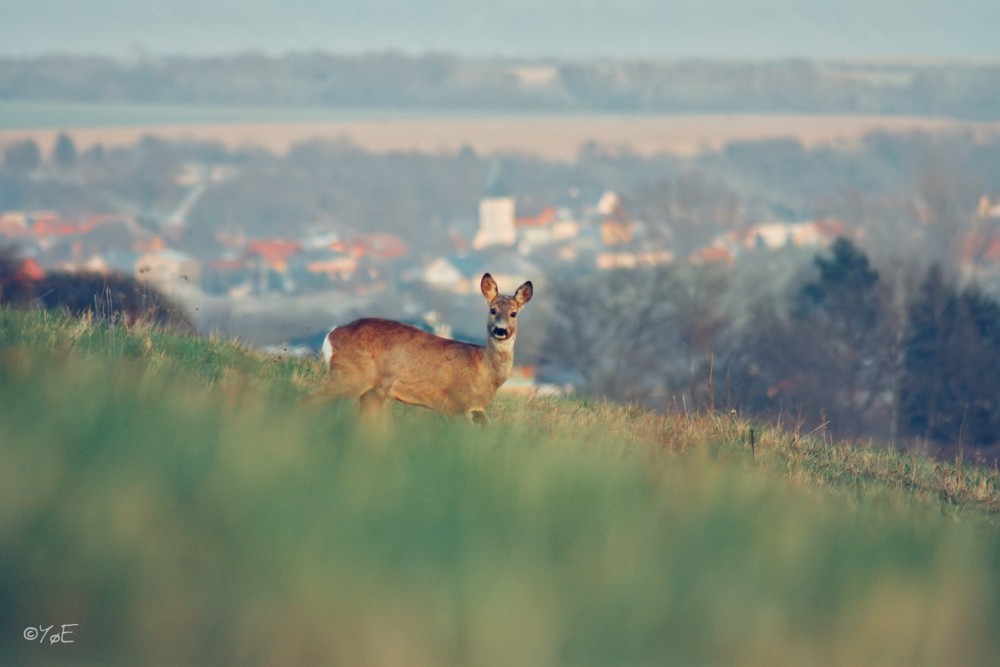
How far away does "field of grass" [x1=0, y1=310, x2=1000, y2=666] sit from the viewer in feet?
16.3

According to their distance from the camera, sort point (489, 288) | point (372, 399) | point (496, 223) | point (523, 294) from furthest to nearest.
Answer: point (496, 223) < point (489, 288) < point (523, 294) < point (372, 399)

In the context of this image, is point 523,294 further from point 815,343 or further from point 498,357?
point 815,343

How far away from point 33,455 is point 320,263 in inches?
3263

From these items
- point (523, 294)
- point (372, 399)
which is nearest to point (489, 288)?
point (523, 294)

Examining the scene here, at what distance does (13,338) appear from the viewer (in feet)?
31.9

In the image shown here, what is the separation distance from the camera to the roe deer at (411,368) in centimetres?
1010

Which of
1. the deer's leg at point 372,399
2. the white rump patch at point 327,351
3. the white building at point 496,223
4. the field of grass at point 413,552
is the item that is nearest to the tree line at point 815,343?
the deer's leg at point 372,399

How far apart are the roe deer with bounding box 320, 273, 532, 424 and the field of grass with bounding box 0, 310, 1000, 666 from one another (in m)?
2.17

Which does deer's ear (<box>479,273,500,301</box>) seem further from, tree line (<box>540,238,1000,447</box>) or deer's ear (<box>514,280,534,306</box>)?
tree line (<box>540,238,1000,447</box>)

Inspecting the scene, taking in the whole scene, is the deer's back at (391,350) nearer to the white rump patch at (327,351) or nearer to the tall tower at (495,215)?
the white rump patch at (327,351)

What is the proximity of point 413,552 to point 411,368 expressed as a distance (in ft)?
15.4

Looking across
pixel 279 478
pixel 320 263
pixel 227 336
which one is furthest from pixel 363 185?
pixel 279 478

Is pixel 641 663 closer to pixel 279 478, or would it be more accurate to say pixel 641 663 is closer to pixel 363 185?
pixel 279 478

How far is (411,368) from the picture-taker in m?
10.1
